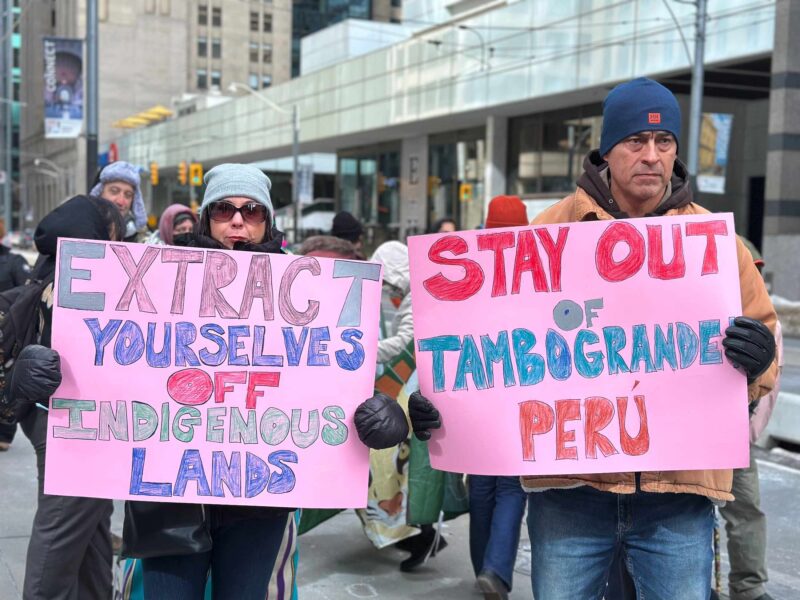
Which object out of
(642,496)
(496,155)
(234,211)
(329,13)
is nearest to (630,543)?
(642,496)

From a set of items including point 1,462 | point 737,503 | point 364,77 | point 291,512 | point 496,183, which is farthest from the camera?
point 364,77

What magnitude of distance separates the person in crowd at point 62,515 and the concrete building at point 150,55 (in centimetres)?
8780

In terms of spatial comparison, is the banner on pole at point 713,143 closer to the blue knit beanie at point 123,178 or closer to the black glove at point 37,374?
the blue knit beanie at point 123,178

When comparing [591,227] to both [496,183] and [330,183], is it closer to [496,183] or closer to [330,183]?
[496,183]

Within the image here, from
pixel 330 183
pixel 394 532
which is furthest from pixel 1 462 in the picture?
pixel 330 183

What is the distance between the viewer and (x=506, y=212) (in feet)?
15.2

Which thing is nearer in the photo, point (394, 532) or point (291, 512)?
point (291, 512)

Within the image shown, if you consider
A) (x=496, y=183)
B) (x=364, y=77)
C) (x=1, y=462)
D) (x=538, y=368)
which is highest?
(x=364, y=77)

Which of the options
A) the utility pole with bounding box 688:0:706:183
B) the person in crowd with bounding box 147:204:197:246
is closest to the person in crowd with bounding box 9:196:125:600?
the person in crowd with bounding box 147:204:197:246

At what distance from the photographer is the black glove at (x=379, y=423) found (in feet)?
8.31

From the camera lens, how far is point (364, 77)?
39469mm

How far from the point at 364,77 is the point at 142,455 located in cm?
3813

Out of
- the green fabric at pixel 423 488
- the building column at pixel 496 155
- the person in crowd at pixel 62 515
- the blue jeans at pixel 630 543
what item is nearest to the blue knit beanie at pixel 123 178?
the person in crowd at pixel 62 515

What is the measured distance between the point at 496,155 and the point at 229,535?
105ft
